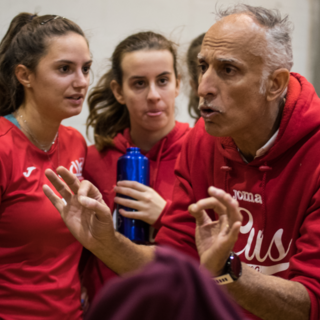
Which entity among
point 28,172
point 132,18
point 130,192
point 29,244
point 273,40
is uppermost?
point 132,18

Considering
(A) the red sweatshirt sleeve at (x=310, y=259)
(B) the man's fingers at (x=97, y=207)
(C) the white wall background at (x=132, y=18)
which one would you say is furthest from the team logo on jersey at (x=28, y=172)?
(C) the white wall background at (x=132, y=18)

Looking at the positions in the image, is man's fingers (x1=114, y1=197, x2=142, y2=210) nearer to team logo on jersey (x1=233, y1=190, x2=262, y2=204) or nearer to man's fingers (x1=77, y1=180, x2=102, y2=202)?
man's fingers (x1=77, y1=180, x2=102, y2=202)

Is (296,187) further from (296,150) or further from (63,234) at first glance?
(63,234)

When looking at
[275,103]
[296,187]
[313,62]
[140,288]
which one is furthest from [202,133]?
[313,62]

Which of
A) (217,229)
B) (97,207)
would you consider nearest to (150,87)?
(97,207)

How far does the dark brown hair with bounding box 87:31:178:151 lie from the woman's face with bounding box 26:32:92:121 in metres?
0.27

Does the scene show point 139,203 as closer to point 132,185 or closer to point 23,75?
point 132,185

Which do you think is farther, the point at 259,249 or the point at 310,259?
the point at 259,249

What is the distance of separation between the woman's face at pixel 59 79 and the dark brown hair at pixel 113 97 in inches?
10.6

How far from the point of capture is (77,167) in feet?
5.06

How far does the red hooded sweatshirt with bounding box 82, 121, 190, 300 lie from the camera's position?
1.57 m

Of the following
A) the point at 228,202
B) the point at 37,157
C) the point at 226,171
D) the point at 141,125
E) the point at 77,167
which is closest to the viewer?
the point at 228,202

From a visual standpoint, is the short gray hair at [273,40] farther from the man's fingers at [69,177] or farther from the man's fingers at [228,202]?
the man's fingers at [69,177]

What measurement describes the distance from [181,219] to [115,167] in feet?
1.49
